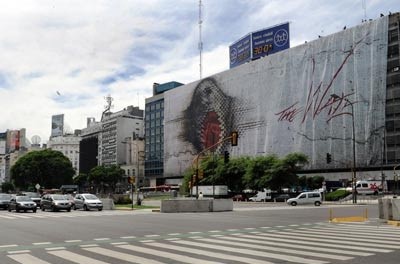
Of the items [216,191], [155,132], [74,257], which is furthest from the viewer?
[155,132]

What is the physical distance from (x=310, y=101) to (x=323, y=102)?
10.9 ft

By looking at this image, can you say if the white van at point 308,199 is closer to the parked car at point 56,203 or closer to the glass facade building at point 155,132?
the parked car at point 56,203

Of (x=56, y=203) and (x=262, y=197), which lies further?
(x=262, y=197)

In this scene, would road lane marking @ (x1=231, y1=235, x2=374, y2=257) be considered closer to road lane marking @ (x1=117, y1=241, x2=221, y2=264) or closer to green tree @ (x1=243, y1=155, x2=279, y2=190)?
road lane marking @ (x1=117, y1=241, x2=221, y2=264)

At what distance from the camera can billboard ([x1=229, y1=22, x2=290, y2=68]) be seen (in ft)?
344

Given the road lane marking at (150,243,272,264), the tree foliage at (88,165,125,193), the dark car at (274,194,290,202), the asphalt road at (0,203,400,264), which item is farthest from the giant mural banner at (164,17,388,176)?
the road lane marking at (150,243,272,264)

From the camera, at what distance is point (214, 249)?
13.3 m

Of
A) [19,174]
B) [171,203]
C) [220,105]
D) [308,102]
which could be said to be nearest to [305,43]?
[308,102]

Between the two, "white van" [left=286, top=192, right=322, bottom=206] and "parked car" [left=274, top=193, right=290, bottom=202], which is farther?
"parked car" [left=274, top=193, right=290, bottom=202]

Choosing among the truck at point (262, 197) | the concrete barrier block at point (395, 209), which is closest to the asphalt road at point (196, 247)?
the concrete barrier block at point (395, 209)

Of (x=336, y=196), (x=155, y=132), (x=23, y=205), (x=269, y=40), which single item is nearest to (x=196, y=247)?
(x=23, y=205)

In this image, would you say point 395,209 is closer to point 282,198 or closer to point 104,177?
point 282,198

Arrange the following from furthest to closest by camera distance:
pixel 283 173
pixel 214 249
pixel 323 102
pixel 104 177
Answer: pixel 104 177 → pixel 323 102 → pixel 283 173 → pixel 214 249

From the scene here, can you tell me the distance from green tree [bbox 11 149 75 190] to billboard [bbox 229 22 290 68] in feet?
161
